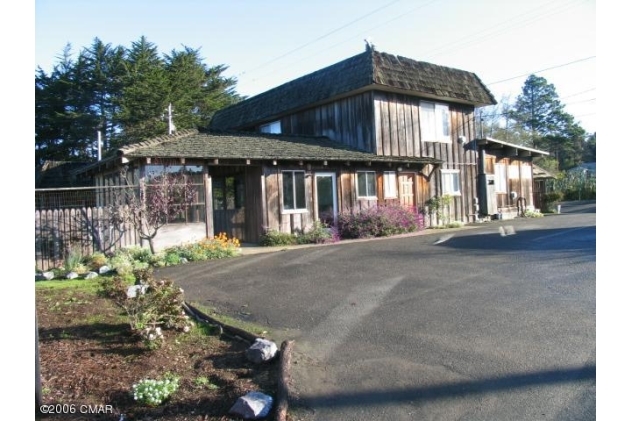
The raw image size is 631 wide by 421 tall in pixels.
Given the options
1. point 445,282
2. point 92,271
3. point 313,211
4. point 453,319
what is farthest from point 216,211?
point 453,319

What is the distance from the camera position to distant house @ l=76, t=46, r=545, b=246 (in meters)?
14.6

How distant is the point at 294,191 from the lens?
15641 mm

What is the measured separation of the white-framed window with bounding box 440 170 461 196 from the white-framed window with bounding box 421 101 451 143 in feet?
4.86

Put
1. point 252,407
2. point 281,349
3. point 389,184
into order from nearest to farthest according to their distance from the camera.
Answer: point 252,407
point 281,349
point 389,184

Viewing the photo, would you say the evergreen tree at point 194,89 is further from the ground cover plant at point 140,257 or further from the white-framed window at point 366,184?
the ground cover plant at point 140,257

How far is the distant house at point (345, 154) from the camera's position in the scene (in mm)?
14633

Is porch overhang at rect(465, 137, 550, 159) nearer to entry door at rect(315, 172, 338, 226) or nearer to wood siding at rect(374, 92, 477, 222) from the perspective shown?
wood siding at rect(374, 92, 477, 222)

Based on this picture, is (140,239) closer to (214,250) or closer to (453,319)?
(214,250)

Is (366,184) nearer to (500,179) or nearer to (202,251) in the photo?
(202,251)

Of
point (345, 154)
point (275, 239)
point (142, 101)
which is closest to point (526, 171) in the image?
point (345, 154)

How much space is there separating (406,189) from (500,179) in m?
7.24

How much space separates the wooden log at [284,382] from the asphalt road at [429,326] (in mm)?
112
